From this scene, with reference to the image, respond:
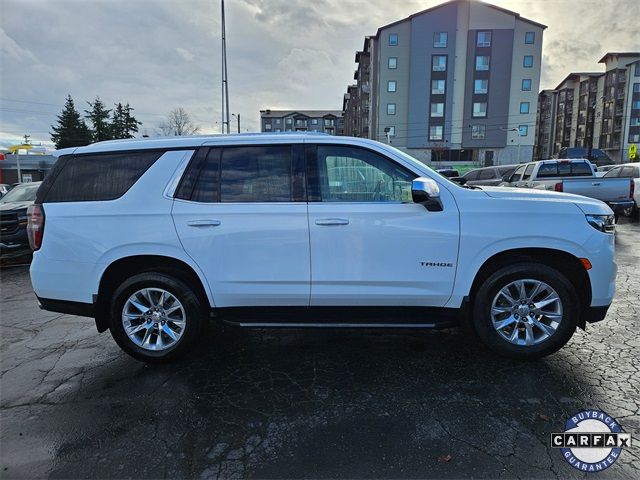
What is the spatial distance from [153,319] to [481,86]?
5628cm

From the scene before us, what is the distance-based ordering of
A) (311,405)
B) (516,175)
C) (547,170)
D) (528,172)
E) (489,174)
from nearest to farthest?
(311,405)
(547,170)
(528,172)
(516,175)
(489,174)

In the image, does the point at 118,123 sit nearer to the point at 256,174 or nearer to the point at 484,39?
the point at 484,39

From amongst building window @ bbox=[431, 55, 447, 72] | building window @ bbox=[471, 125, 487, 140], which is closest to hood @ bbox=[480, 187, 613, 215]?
building window @ bbox=[431, 55, 447, 72]

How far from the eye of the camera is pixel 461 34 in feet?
164

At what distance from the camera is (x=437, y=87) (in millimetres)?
51469

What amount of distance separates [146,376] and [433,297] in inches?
101

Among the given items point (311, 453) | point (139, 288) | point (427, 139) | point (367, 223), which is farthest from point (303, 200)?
point (427, 139)

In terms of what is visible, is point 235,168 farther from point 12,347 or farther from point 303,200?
point 12,347

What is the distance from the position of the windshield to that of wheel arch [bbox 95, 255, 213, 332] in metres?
8.51

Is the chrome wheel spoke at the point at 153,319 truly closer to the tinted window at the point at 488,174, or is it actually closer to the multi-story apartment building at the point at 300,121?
the tinted window at the point at 488,174

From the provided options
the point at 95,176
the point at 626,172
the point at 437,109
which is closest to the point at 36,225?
the point at 95,176

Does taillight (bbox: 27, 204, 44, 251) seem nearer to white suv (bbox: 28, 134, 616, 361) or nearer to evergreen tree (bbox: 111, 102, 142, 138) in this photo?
white suv (bbox: 28, 134, 616, 361)

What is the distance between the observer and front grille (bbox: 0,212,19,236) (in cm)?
895

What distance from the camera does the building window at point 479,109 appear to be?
51.8 metres
